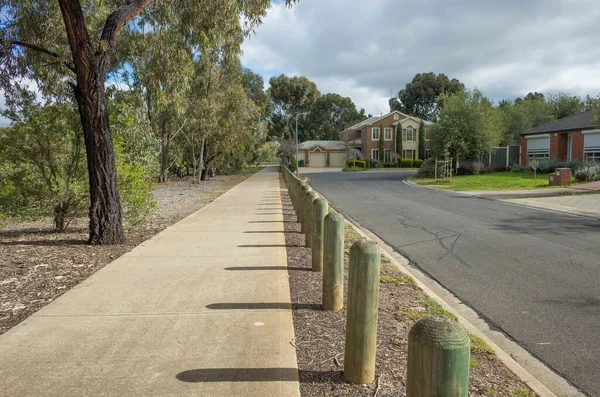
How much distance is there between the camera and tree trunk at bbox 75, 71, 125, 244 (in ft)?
24.8

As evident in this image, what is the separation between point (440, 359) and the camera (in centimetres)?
223

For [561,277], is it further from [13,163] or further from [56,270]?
[13,163]

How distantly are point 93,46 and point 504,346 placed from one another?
24.1 ft

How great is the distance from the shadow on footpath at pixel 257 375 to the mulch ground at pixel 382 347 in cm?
1

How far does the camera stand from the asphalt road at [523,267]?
4.46 metres

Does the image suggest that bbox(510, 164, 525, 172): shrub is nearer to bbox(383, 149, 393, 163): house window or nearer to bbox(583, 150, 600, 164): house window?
bbox(583, 150, 600, 164): house window

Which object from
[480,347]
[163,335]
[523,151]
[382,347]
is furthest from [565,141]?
[163,335]

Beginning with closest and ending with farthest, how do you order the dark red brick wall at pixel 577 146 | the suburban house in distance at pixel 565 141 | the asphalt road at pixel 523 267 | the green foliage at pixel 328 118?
the asphalt road at pixel 523 267 → the suburban house in distance at pixel 565 141 → the dark red brick wall at pixel 577 146 → the green foliage at pixel 328 118

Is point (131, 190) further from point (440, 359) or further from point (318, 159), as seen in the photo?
point (318, 159)

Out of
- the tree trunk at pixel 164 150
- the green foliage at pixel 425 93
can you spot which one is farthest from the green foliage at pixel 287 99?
the tree trunk at pixel 164 150

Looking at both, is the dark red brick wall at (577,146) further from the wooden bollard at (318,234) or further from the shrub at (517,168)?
the wooden bollard at (318,234)

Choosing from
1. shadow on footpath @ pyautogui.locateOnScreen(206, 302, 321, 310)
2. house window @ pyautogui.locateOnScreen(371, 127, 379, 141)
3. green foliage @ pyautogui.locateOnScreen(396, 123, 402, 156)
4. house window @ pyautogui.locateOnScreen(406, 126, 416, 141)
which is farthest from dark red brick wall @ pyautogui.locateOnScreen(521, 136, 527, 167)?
shadow on footpath @ pyautogui.locateOnScreen(206, 302, 321, 310)

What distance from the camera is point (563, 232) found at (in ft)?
34.6

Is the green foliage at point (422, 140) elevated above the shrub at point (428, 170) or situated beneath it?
elevated above
